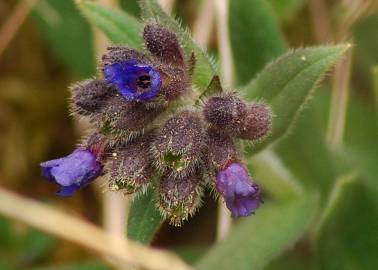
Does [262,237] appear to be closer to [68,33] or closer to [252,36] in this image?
[252,36]

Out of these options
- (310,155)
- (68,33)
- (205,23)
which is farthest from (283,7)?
(68,33)

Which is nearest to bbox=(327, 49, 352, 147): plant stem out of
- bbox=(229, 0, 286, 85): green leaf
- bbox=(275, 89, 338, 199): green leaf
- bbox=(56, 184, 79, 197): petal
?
bbox=(275, 89, 338, 199): green leaf

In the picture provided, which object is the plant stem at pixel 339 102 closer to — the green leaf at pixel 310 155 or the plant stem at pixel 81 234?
the green leaf at pixel 310 155

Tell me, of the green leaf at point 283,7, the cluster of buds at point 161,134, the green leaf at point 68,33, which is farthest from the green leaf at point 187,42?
the green leaf at point 68,33

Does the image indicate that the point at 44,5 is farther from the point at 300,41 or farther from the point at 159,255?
the point at 159,255

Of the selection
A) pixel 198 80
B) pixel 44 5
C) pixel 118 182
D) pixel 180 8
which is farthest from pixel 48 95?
pixel 118 182

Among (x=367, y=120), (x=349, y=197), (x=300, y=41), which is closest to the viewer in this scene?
(x=349, y=197)

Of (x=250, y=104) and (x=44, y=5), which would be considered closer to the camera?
(x=250, y=104)
